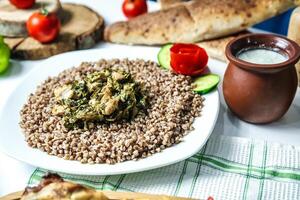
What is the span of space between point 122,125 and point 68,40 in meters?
0.76

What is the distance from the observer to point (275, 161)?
1.44 metres

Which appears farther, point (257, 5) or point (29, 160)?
point (257, 5)

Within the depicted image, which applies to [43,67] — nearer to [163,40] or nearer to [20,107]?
[20,107]

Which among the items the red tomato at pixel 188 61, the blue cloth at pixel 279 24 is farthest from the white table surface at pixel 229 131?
the blue cloth at pixel 279 24

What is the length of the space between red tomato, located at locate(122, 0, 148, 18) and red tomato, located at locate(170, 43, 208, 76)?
2.20 feet

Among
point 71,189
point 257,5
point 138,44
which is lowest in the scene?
point 138,44

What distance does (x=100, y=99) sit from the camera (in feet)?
5.17

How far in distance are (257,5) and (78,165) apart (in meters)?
1.10

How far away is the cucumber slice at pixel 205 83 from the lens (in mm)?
1686

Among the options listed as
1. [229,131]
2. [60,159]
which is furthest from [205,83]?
[60,159]

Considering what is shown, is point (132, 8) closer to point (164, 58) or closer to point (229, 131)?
point (164, 58)

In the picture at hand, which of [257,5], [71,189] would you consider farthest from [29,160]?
[257,5]

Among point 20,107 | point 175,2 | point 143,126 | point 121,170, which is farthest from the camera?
point 175,2

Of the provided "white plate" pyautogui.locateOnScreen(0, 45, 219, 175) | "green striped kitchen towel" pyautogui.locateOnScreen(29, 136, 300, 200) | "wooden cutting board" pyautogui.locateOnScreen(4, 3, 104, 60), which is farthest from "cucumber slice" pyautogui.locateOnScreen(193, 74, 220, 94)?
"wooden cutting board" pyautogui.locateOnScreen(4, 3, 104, 60)
